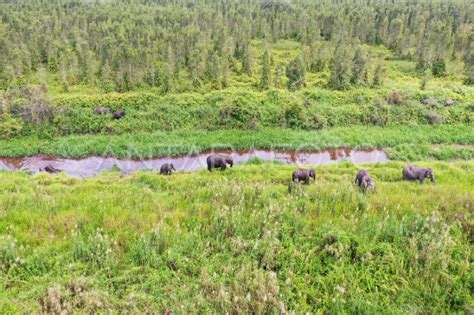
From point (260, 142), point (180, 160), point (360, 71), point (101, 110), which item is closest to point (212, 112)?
point (260, 142)

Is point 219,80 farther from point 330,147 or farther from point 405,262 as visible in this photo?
point 405,262

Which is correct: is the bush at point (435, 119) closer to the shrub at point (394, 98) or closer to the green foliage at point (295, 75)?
the shrub at point (394, 98)

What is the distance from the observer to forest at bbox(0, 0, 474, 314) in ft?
17.5

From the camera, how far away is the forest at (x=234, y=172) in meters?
5.34

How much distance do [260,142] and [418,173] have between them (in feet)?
43.2

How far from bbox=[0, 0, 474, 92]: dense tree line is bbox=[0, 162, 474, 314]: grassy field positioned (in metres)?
26.2

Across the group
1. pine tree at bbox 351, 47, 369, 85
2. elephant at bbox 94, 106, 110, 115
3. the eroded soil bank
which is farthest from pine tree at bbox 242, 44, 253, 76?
elephant at bbox 94, 106, 110, 115

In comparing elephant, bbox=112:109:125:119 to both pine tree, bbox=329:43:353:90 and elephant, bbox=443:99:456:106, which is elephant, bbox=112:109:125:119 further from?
elephant, bbox=443:99:456:106

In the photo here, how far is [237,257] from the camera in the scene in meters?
5.98

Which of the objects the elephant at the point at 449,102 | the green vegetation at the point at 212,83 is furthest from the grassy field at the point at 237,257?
the elephant at the point at 449,102

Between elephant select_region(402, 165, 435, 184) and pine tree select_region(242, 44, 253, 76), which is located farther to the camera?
pine tree select_region(242, 44, 253, 76)

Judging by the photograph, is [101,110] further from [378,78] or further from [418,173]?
[378,78]

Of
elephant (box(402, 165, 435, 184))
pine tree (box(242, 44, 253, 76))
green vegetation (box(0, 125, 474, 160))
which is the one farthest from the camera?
pine tree (box(242, 44, 253, 76))

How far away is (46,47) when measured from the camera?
43.6m
